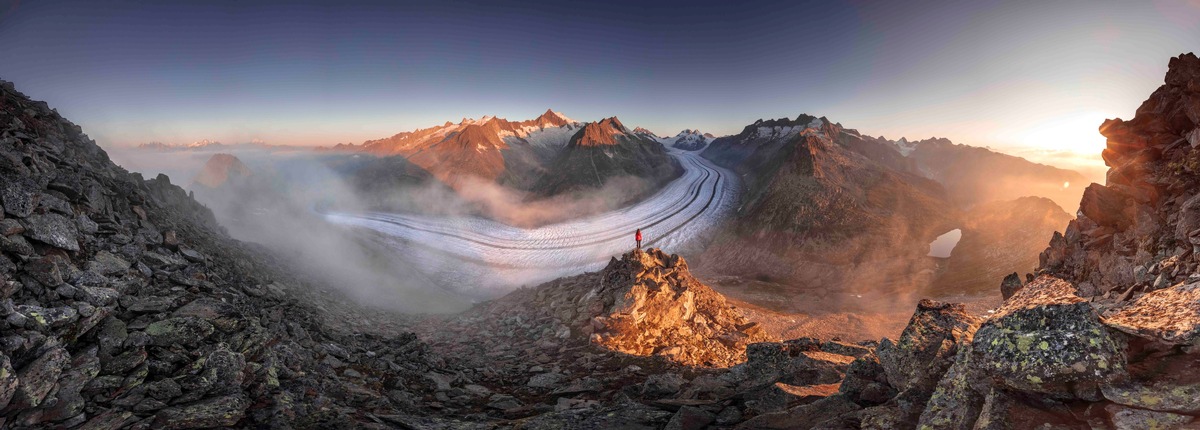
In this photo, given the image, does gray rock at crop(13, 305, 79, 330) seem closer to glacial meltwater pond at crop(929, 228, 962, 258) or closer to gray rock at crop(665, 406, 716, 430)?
gray rock at crop(665, 406, 716, 430)

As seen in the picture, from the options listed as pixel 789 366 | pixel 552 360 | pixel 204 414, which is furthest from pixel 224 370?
pixel 789 366

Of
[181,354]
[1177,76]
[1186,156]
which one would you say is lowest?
[181,354]

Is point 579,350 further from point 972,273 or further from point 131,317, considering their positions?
point 972,273

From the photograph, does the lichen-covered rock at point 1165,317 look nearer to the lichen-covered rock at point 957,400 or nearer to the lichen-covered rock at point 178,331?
the lichen-covered rock at point 957,400

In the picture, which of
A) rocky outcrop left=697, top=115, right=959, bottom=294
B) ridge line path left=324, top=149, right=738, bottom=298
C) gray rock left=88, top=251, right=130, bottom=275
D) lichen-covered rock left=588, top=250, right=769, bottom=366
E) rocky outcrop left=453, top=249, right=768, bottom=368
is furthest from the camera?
ridge line path left=324, top=149, right=738, bottom=298

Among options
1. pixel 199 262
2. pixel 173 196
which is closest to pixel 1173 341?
pixel 199 262

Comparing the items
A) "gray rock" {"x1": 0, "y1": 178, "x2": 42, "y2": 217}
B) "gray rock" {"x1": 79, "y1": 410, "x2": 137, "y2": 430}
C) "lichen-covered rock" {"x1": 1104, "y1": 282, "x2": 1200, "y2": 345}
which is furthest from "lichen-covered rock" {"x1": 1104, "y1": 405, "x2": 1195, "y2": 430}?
"gray rock" {"x1": 0, "y1": 178, "x2": 42, "y2": 217}

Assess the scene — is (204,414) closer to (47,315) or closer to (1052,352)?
(47,315)
